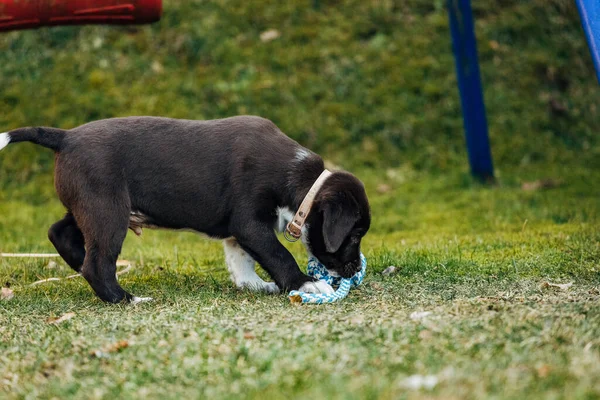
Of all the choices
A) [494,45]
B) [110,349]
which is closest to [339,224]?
[110,349]

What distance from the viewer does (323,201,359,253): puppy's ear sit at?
194 inches

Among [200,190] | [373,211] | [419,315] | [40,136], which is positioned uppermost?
[40,136]

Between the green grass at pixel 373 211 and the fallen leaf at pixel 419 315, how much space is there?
0.25ft

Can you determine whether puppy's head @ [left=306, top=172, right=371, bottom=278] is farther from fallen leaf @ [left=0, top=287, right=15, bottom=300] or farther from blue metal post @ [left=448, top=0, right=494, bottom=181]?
blue metal post @ [left=448, top=0, right=494, bottom=181]

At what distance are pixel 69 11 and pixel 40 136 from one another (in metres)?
1.40

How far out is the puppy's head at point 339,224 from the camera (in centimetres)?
495

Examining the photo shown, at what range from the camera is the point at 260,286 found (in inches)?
212

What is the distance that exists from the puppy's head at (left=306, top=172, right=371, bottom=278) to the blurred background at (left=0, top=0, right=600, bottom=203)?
194 inches

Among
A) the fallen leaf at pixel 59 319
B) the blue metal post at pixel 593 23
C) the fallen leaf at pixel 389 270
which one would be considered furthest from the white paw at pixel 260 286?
the blue metal post at pixel 593 23

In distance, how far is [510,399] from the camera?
2.65m

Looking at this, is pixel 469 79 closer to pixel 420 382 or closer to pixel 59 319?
pixel 59 319

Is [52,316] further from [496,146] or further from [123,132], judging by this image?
[496,146]

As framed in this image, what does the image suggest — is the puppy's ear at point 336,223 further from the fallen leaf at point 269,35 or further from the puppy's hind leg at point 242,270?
the fallen leaf at point 269,35

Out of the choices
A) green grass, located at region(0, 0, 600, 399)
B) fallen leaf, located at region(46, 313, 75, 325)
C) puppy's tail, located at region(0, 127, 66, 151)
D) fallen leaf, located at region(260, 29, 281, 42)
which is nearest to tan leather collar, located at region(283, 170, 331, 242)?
green grass, located at region(0, 0, 600, 399)
